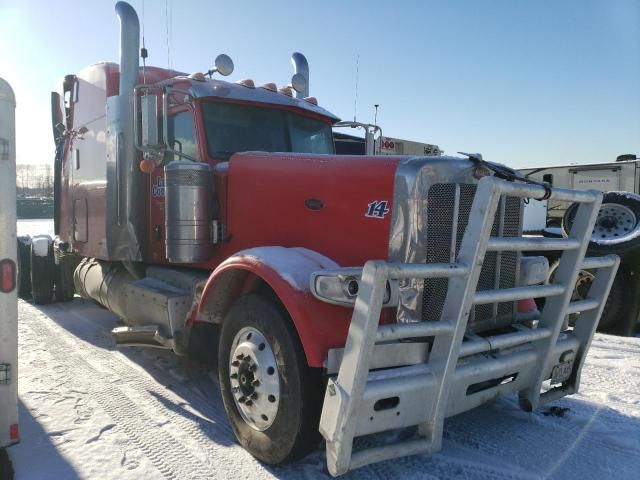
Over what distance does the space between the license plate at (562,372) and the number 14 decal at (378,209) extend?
61.7 inches

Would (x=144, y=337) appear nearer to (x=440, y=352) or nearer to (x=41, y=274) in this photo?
(x=440, y=352)

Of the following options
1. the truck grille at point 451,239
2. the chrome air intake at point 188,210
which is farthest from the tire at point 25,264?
the truck grille at point 451,239

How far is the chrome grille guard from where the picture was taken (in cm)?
226

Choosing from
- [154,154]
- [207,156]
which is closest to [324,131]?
[207,156]

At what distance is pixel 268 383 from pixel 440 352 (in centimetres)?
100

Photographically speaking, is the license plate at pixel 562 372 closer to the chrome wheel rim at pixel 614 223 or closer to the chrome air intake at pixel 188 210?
the chrome air intake at pixel 188 210

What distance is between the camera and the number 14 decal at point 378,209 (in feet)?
9.27


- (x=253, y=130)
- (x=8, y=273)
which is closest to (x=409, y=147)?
(x=253, y=130)

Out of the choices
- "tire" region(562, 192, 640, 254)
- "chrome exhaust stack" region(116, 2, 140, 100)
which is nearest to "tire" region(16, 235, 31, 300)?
"chrome exhaust stack" region(116, 2, 140, 100)

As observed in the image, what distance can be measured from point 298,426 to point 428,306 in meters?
0.97

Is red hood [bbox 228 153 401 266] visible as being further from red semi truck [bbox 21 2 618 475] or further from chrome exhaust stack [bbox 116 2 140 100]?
chrome exhaust stack [bbox 116 2 140 100]

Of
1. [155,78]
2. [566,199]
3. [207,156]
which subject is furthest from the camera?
[155,78]

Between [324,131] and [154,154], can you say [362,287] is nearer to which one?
[154,154]

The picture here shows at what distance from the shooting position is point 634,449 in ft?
10.1
